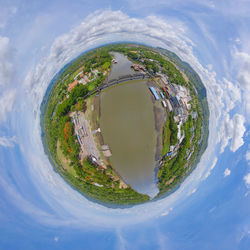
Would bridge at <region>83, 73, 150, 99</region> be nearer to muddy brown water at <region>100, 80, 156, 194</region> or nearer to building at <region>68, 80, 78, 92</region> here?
muddy brown water at <region>100, 80, 156, 194</region>

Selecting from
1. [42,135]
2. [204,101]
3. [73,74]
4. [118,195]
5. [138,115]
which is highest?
[73,74]

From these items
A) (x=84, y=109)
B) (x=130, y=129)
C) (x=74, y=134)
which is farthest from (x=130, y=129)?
(x=74, y=134)

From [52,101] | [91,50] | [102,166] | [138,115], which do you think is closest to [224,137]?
[138,115]

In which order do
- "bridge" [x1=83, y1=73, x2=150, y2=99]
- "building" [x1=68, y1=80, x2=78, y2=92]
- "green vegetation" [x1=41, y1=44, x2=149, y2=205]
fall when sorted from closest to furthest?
1. "green vegetation" [x1=41, y1=44, x2=149, y2=205]
2. "building" [x1=68, y1=80, x2=78, y2=92]
3. "bridge" [x1=83, y1=73, x2=150, y2=99]

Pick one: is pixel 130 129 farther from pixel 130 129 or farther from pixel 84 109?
pixel 84 109

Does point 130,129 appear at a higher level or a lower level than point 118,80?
lower

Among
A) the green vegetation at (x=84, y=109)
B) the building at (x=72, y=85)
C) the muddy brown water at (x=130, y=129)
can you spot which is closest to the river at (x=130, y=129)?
the muddy brown water at (x=130, y=129)

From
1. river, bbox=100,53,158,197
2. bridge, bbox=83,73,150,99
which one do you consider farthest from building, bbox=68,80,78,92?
river, bbox=100,53,158,197

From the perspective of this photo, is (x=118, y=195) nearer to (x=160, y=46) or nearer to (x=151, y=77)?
(x=151, y=77)

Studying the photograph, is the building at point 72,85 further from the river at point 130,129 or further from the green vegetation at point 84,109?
the river at point 130,129

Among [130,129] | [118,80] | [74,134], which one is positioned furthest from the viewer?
[118,80]

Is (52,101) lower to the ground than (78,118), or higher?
higher
